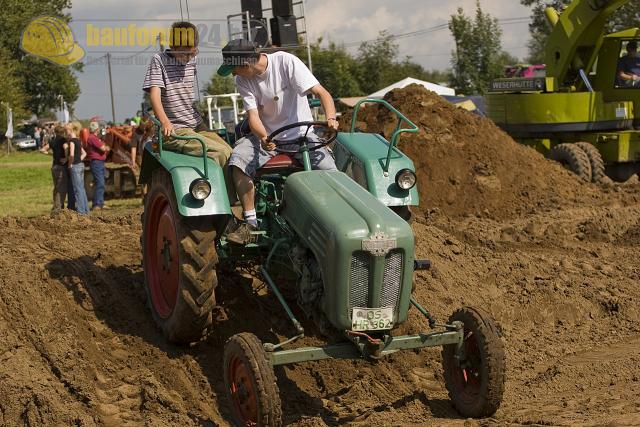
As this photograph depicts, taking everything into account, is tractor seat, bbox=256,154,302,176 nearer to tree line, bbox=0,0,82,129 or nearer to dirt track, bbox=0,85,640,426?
dirt track, bbox=0,85,640,426

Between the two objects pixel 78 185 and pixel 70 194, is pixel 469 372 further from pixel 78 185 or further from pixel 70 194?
pixel 70 194

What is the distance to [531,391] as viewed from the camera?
244 inches

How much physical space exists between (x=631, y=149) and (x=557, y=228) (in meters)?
4.58

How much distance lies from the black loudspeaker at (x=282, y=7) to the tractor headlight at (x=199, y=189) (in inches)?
451

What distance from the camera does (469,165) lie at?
13.7 metres

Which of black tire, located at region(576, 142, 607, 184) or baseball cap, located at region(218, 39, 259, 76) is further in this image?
black tire, located at region(576, 142, 607, 184)

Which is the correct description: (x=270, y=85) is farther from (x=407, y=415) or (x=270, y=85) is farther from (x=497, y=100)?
(x=497, y=100)

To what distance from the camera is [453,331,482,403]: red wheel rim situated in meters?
5.64

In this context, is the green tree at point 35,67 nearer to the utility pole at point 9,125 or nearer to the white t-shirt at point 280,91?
the utility pole at point 9,125

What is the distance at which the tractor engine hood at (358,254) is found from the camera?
199 inches

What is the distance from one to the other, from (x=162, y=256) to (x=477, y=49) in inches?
1629

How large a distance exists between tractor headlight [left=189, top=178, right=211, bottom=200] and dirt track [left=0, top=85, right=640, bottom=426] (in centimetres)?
124

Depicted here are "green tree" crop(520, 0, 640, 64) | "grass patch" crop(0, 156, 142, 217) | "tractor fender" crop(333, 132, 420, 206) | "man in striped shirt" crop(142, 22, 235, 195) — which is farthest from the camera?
"green tree" crop(520, 0, 640, 64)

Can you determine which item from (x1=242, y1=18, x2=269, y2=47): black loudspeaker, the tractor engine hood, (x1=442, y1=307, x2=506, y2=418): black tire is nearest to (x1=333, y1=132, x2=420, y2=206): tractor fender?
the tractor engine hood
